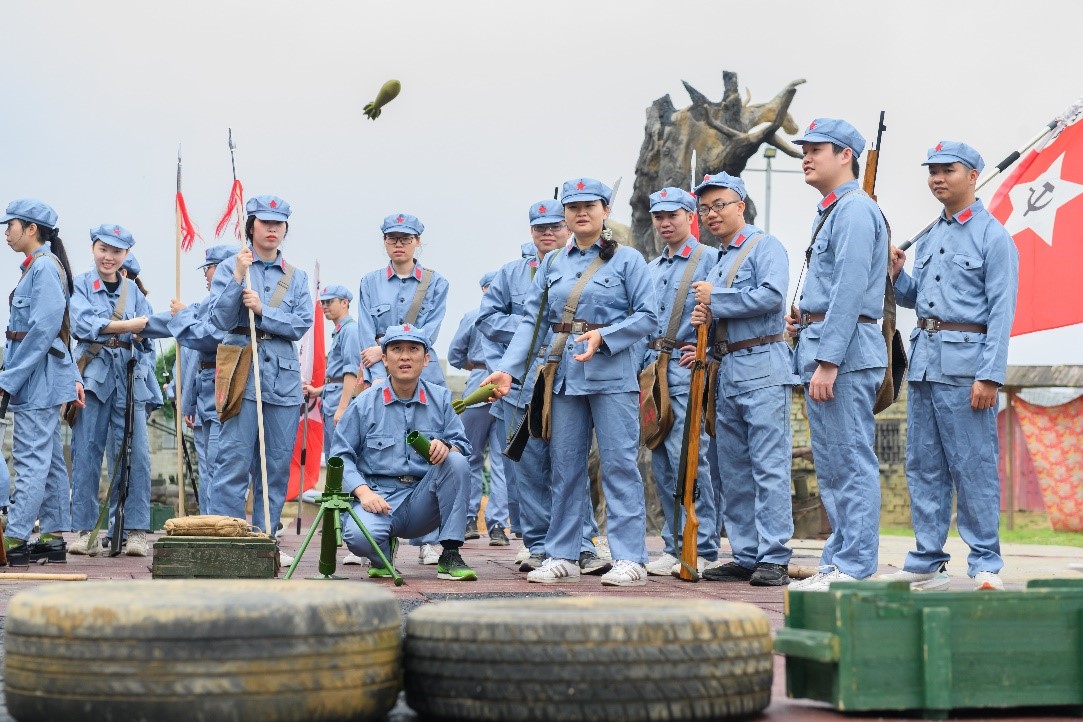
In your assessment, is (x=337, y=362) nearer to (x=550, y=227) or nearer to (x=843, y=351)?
(x=550, y=227)

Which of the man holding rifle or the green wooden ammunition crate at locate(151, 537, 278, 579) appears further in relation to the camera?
the man holding rifle

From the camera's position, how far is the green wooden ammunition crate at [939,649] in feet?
10.2

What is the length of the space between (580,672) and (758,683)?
45 centimetres

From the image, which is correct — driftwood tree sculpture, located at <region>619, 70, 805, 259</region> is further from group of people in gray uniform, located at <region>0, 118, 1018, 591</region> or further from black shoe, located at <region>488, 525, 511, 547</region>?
group of people in gray uniform, located at <region>0, 118, 1018, 591</region>

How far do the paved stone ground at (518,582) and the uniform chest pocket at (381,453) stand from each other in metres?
0.56

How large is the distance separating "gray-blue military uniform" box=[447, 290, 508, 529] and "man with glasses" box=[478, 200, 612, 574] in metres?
0.29

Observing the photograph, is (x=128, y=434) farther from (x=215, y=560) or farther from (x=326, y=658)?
(x=326, y=658)

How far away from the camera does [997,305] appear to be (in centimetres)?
621

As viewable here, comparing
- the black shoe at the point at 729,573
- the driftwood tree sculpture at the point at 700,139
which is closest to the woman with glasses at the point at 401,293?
the black shoe at the point at 729,573

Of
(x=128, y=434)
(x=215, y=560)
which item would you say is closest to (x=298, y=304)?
(x=128, y=434)

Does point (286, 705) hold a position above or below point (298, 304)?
below

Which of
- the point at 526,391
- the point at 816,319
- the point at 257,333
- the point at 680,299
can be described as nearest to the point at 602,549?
the point at 526,391

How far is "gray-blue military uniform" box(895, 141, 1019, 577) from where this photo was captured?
6.24 metres

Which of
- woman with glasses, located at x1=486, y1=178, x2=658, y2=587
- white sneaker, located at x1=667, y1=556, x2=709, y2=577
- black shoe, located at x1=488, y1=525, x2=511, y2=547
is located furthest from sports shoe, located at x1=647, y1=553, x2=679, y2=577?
black shoe, located at x1=488, y1=525, x2=511, y2=547
